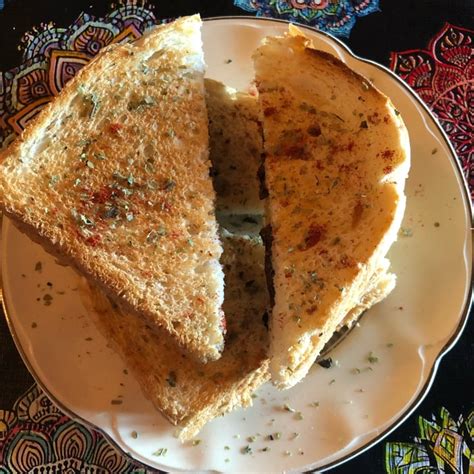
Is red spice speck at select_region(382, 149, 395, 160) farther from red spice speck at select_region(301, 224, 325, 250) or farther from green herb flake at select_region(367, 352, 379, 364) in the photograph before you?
green herb flake at select_region(367, 352, 379, 364)

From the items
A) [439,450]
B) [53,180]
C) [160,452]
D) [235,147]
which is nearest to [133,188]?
[53,180]

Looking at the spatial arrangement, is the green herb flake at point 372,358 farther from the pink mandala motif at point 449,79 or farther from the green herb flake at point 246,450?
the pink mandala motif at point 449,79

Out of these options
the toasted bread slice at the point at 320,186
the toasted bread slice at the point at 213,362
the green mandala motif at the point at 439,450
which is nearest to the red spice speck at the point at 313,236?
Answer: the toasted bread slice at the point at 320,186

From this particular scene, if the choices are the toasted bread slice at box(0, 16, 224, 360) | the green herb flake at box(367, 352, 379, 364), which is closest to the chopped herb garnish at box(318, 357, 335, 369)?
the green herb flake at box(367, 352, 379, 364)

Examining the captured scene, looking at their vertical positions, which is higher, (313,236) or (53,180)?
(53,180)

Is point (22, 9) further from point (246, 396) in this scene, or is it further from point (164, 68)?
point (246, 396)

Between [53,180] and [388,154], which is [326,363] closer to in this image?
[388,154]
